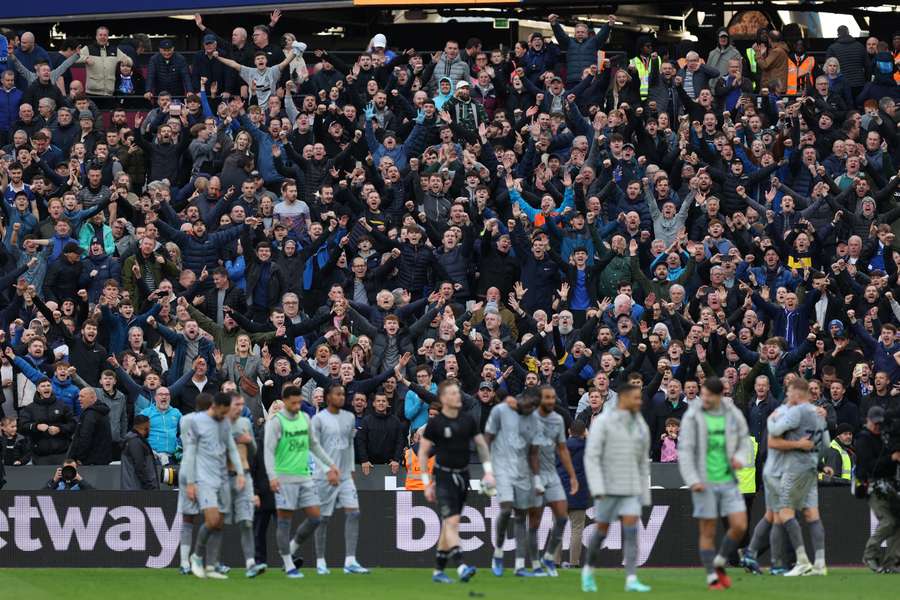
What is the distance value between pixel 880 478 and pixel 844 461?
3.72 meters

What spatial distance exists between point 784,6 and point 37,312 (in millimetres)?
17864

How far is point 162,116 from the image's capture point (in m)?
32.6

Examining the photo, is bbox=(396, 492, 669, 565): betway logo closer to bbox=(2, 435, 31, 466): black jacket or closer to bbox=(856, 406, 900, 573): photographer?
bbox=(856, 406, 900, 573): photographer

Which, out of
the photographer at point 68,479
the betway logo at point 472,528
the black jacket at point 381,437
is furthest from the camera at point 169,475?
the betway logo at point 472,528

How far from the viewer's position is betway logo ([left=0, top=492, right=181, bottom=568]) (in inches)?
963

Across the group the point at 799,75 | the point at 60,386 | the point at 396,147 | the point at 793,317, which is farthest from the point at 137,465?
the point at 799,75

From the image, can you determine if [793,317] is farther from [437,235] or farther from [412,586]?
[412,586]

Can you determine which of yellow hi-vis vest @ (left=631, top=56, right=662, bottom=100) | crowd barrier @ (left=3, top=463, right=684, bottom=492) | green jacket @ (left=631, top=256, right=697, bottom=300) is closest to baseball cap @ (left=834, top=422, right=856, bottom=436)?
crowd barrier @ (left=3, top=463, right=684, bottom=492)

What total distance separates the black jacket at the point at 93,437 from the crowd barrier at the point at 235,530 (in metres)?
0.83

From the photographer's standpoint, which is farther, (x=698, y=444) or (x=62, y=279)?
(x=62, y=279)

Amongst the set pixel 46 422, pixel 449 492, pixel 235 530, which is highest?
pixel 46 422

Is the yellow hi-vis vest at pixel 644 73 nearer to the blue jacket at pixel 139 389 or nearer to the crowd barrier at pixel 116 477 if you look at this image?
the crowd barrier at pixel 116 477

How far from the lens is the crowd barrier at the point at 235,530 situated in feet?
80.3

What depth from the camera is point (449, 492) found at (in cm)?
1994
